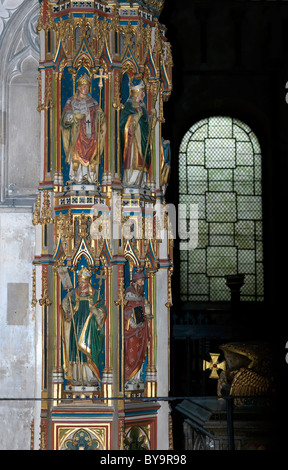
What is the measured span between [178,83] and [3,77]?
8.29m

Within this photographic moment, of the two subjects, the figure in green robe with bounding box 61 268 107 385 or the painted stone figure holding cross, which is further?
the painted stone figure holding cross

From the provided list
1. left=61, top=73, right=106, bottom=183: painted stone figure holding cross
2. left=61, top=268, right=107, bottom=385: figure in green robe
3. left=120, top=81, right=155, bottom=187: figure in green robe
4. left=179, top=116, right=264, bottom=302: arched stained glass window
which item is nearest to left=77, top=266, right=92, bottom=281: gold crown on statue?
left=61, top=268, right=107, bottom=385: figure in green robe

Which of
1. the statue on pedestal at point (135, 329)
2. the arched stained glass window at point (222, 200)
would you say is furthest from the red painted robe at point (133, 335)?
the arched stained glass window at point (222, 200)

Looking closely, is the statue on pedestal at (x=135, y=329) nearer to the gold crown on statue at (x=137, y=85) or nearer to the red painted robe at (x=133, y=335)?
the red painted robe at (x=133, y=335)

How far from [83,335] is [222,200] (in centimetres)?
1092

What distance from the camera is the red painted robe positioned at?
463 inches

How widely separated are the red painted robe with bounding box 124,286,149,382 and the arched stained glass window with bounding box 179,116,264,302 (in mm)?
9471

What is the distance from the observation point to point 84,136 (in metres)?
11.7

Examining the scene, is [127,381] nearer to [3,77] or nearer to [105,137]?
[105,137]

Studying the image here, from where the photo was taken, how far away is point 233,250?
71.4 ft

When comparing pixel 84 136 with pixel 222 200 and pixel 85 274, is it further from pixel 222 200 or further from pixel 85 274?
pixel 222 200

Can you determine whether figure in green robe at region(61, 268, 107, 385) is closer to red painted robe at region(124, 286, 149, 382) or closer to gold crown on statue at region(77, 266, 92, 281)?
gold crown on statue at region(77, 266, 92, 281)

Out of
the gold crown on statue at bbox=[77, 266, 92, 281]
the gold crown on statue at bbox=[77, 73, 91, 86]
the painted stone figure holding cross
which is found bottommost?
the gold crown on statue at bbox=[77, 266, 92, 281]

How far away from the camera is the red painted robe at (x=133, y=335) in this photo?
11.8 m
